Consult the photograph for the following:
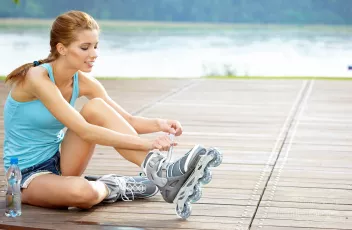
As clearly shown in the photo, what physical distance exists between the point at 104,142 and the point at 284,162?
1.47 metres

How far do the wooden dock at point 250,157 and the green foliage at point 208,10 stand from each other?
938 inches

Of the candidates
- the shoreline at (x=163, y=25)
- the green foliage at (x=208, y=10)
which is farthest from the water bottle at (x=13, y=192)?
the shoreline at (x=163, y=25)

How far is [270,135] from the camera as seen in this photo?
17.7ft

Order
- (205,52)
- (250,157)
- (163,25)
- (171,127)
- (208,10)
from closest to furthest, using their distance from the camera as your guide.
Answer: (171,127) < (250,157) < (205,52) < (163,25) < (208,10)

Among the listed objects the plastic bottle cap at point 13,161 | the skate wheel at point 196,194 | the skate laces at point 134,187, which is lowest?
the skate laces at point 134,187

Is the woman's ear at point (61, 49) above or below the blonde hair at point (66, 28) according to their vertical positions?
below

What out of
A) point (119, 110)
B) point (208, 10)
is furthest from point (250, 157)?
point (208, 10)

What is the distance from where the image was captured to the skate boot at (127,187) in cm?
355

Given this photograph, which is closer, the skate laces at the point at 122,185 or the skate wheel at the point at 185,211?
the skate wheel at the point at 185,211

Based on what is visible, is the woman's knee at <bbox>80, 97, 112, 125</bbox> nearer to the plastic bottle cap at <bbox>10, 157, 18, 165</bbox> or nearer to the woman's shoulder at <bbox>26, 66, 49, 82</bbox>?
the woman's shoulder at <bbox>26, 66, 49, 82</bbox>

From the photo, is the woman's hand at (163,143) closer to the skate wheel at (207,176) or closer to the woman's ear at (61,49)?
the skate wheel at (207,176)

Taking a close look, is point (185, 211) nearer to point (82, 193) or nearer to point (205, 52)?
point (82, 193)

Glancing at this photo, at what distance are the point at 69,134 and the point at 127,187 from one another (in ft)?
1.12

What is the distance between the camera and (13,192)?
3.35m
